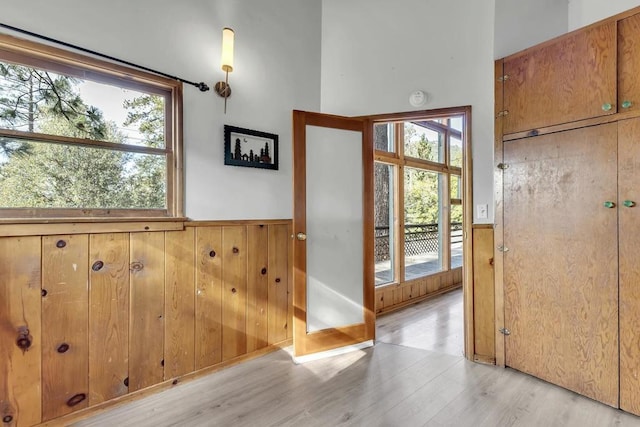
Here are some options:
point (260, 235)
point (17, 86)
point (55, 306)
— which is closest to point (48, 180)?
point (17, 86)

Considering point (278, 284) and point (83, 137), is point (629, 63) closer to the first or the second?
point (278, 284)

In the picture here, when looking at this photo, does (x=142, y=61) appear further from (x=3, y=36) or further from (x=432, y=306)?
(x=432, y=306)

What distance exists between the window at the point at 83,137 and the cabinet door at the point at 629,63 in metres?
2.66

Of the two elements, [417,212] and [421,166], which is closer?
[421,166]

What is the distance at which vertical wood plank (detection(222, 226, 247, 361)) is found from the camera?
2375mm

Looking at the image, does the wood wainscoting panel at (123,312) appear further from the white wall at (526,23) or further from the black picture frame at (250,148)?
the white wall at (526,23)

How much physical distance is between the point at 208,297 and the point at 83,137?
123 cm

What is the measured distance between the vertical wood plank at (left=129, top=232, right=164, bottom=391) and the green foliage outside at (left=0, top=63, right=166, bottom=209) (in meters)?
0.27

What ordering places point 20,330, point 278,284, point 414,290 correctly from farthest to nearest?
point 414,290 < point 278,284 < point 20,330

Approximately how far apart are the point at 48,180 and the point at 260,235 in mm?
1328

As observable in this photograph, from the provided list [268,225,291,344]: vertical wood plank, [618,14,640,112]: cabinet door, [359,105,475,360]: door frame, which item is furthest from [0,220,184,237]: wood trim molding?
[618,14,640,112]: cabinet door

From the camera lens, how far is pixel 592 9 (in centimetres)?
218

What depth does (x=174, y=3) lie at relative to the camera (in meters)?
2.16

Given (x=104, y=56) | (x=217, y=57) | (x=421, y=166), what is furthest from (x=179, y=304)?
(x=421, y=166)
